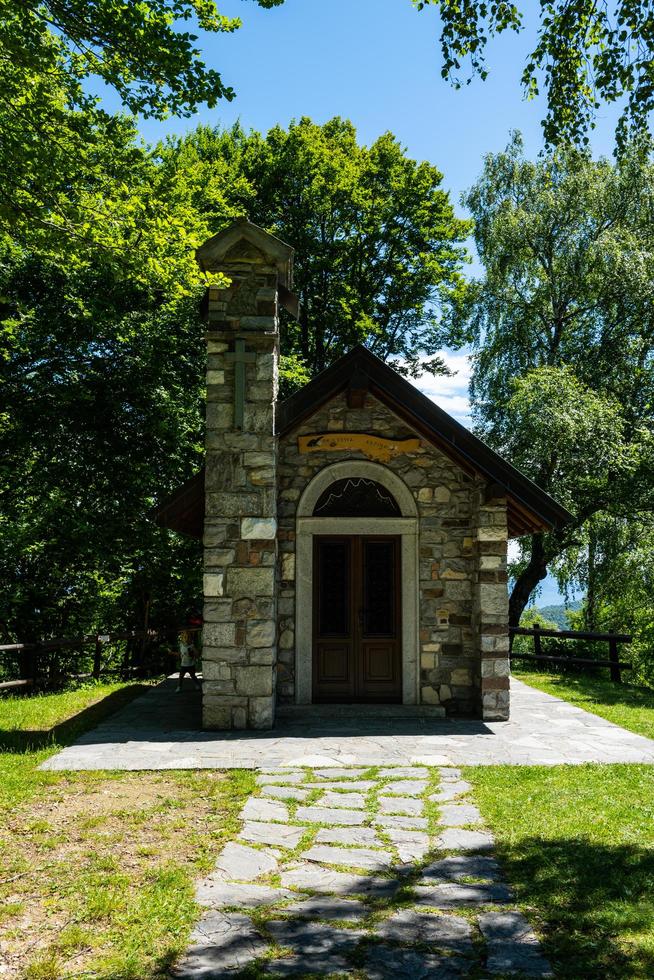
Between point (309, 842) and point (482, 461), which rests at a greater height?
point (482, 461)

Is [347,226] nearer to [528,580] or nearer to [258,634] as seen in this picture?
[528,580]

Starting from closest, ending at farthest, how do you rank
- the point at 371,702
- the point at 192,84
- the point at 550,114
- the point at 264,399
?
the point at 550,114
the point at 192,84
the point at 264,399
the point at 371,702

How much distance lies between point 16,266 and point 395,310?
9400 mm

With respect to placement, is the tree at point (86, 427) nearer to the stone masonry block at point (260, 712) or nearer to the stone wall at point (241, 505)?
the stone wall at point (241, 505)

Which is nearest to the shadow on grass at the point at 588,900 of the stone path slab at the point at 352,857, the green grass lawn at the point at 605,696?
the stone path slab at the point at 352,857

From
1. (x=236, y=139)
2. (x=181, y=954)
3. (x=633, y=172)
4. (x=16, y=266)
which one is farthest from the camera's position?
(x=236, y=139)

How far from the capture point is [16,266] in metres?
12.9

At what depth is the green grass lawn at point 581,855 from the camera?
337cm

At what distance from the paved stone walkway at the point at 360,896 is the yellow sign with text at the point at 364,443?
14.8 ft

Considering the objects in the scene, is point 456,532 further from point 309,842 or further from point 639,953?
point 639,953

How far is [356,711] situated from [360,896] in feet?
16.5

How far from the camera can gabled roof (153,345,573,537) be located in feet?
28.8

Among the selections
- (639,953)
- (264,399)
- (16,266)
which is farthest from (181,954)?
(16,266)

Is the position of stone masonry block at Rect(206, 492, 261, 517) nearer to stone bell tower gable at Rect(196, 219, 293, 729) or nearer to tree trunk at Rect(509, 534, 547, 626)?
stone bell tower gable at Rect(196, 219, 293, 729)
